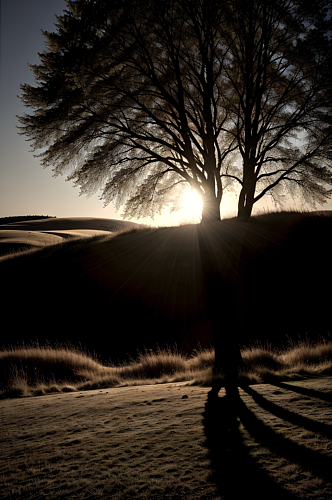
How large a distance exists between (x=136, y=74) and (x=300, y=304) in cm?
873

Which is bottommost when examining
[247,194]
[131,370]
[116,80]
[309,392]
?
[131,370]

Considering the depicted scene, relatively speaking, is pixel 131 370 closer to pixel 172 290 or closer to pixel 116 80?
pixel 172 290

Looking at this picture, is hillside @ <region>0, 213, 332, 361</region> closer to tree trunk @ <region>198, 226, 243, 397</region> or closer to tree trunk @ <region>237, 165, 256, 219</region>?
tree trunk @ <region>237, 165, 256, 219</region>

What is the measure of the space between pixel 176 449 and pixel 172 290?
373 inches

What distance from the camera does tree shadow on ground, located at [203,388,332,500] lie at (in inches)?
57.1

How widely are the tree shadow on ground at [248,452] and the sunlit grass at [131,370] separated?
6.80 feet

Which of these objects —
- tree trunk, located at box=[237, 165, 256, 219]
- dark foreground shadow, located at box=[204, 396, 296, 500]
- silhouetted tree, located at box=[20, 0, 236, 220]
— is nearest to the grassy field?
dark foreground shadow, located at box=[204, 396, 296, 500]

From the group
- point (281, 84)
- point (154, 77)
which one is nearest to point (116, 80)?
point (154, 77)

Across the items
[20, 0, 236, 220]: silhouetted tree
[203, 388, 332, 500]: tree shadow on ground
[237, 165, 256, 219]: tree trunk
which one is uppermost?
[20, 0, 236, 220]: silhouetted tree

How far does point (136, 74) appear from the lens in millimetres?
7777

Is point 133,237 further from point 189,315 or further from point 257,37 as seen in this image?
point 257,37

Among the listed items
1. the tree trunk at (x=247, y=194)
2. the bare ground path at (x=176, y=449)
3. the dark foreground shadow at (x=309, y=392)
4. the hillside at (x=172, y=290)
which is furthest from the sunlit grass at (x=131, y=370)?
the tree trunk at (x=247, y=194)

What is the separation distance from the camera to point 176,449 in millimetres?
2023

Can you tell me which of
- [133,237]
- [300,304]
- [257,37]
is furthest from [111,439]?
Answer: [133,237]
